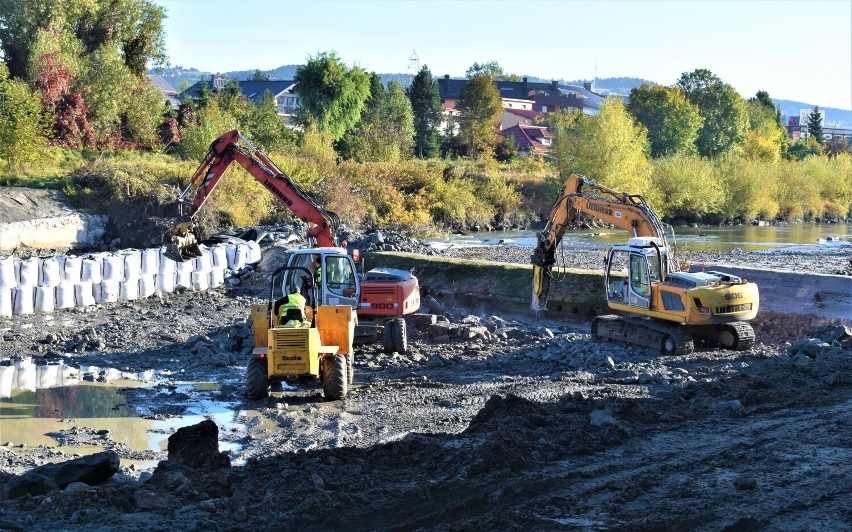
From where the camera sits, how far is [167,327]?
70.0ft

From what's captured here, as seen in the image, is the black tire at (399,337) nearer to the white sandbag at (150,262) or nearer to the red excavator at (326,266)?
the red excavator at (326,266)

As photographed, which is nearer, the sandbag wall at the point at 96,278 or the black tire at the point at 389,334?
A: the black tire at the point at 389,334

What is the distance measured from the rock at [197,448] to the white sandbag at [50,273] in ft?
40.7

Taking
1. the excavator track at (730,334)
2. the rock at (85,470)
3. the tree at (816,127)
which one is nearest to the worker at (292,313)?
the rock at (85,470)

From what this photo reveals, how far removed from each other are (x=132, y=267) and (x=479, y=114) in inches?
2489

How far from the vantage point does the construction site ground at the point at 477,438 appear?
351 inches

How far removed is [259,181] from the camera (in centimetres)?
2111

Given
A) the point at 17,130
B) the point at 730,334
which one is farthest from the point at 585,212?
the point at 17,130

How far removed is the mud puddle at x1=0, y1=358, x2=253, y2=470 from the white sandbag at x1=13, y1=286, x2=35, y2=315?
182 inches

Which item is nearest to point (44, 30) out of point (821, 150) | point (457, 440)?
point (457, 440)

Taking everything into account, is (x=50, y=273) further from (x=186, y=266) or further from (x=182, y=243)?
(x=186, y=266)

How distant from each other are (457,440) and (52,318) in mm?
13176

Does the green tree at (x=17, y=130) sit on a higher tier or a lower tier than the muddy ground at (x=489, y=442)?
higher

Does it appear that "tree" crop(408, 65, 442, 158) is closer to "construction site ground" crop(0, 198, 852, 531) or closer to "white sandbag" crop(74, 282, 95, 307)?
"white sandbag" crop(74, 282, 95, 307)
